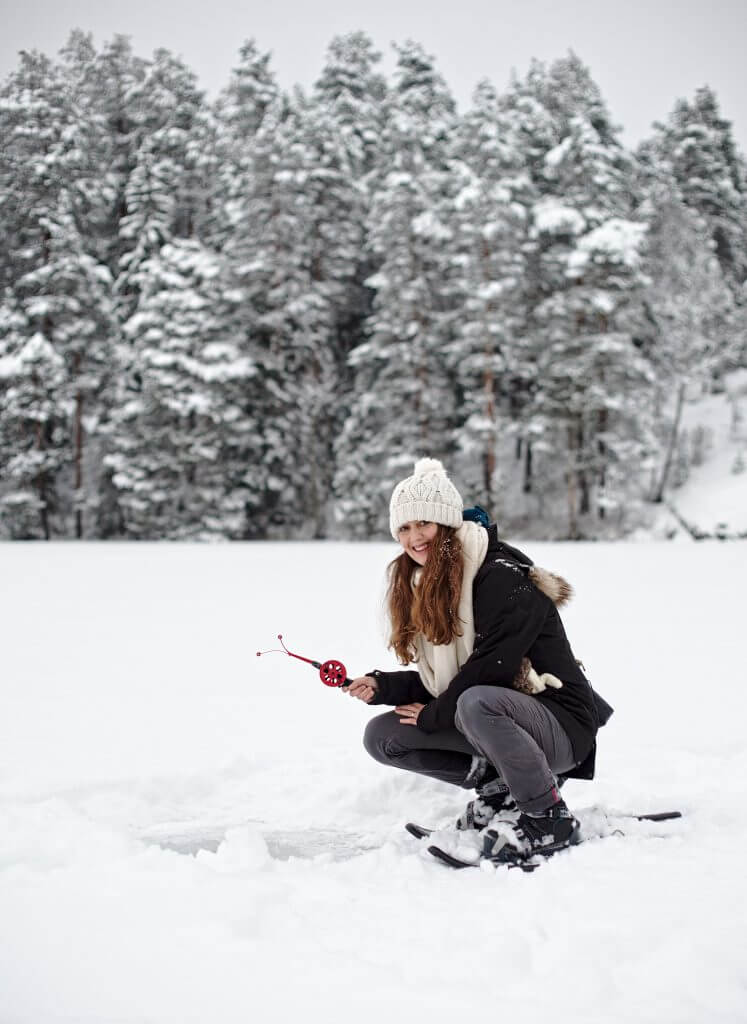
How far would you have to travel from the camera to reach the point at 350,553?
1627 centimetres

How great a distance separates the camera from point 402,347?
68.5 ft

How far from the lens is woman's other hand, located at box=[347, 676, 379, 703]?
3162 mm

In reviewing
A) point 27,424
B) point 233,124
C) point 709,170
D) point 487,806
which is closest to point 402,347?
point 27,424

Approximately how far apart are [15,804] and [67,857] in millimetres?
767

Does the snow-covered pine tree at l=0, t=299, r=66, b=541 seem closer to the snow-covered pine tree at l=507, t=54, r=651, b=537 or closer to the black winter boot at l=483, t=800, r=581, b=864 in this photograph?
the snow-covered pine tree at l=507, t=54, r=651, b=537

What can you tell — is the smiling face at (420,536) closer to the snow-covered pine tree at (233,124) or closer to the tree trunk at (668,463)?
the tree trunk at (668,463)

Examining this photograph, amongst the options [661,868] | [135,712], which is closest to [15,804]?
[135,712]

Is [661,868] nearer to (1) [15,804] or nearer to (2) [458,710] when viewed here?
(2) [458,710]

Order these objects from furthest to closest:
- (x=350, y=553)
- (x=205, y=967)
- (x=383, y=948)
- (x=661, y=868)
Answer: (x=350, y=553) < (x=661, y=868) < (x=383, y=948) < (x=205, y=967)

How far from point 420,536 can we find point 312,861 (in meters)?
1.21

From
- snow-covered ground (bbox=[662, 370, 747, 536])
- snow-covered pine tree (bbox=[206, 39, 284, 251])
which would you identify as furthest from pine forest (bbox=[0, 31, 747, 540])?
snow-covered ground (bbox=[662, 370, 747, 536])

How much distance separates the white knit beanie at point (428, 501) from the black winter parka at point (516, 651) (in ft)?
0.59

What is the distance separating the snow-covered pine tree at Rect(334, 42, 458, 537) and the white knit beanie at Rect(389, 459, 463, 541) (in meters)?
17.6

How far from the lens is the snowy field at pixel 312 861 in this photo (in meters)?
1.96
